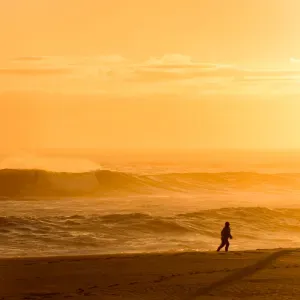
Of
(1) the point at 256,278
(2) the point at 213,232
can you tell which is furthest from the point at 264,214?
(1) the point at 256,278

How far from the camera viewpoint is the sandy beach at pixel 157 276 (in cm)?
1366

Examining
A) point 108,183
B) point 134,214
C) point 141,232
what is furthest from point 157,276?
point 108,183

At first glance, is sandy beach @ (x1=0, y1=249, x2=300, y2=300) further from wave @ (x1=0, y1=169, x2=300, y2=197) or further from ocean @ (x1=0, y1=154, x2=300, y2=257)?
wave @ (x1=0, y1=169, x2=300, y2=197)

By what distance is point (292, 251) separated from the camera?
19.1 meters

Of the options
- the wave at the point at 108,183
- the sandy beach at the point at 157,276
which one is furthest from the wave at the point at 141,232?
the wave at the point at 108,183

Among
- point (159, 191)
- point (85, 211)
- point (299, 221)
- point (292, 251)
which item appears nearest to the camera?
point (292, 251)

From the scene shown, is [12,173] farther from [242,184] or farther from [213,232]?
[213,232]

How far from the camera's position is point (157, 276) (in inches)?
605

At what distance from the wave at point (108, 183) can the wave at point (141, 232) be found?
69.0 ft

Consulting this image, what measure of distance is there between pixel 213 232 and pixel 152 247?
5690 millimetres

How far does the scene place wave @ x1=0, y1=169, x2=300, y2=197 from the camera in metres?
53.4

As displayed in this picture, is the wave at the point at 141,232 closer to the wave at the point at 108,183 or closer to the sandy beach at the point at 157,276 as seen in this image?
the sandy beach at the point at 157,276

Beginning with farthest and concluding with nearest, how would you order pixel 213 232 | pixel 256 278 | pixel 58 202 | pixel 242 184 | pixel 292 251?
pixel 242 184 < pixel 58 202 < pixel 213 232 < pixel 292 251 < pixel 256 278

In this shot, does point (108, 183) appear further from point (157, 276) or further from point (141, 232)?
point (157, 276)
